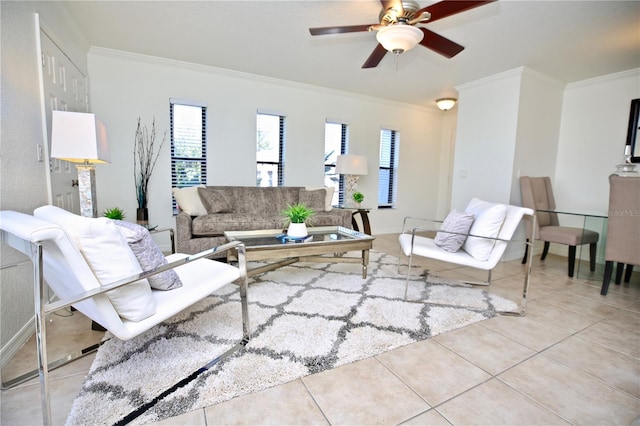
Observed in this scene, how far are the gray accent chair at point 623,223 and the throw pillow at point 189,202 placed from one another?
4100 mm

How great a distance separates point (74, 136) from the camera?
200cm

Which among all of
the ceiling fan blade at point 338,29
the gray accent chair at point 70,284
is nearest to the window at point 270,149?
the ceiling fan blade at point 338,29

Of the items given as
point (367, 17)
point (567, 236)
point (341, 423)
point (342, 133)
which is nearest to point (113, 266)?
point (341, 423)

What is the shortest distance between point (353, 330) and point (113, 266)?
1.39m

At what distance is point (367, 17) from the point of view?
2.68m

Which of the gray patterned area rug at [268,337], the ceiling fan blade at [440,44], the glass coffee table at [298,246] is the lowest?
the gray patterned area rug at [268,337]

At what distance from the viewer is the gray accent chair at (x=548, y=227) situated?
3.27m

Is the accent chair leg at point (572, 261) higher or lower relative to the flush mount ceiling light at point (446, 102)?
lower

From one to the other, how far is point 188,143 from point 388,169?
352 cm

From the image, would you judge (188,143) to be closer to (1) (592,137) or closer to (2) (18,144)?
(2) (18,144)

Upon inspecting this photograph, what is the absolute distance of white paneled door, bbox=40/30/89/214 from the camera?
2232 millimetres

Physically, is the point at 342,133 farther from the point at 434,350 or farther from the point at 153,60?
the point at 434,350

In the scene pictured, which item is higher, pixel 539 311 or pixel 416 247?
pixel 416 247

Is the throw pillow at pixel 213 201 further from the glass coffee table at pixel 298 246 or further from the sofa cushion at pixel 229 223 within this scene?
the glass coffee table at pixel 298 246
